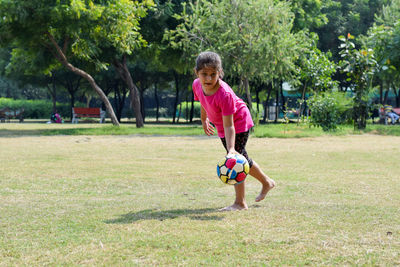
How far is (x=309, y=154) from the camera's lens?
36.6 ft

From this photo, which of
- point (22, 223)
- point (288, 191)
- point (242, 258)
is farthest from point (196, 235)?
point (288, 191)

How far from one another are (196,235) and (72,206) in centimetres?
187

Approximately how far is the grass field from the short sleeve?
1029 mm

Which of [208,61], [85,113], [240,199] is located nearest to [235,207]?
[240,199]

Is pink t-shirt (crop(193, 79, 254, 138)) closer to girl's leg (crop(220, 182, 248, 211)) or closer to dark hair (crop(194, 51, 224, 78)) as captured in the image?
dark hair (crop(194, 51, 224, 78))

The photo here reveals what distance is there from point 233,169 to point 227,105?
2.11ft

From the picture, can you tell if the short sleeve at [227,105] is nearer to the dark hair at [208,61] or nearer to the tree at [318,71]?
the dark hair at [208,61]

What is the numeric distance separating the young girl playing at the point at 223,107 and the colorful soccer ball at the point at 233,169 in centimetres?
8

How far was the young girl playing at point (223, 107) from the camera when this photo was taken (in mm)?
4703

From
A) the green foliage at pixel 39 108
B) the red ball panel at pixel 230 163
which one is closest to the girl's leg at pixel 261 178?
the red ball panel at pixel 230 163

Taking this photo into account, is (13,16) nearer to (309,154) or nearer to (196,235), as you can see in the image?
(309,154)

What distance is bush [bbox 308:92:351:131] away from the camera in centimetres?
1916

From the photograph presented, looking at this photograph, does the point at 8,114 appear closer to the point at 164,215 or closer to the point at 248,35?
the point at 248,35

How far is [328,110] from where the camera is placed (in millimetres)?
19281
